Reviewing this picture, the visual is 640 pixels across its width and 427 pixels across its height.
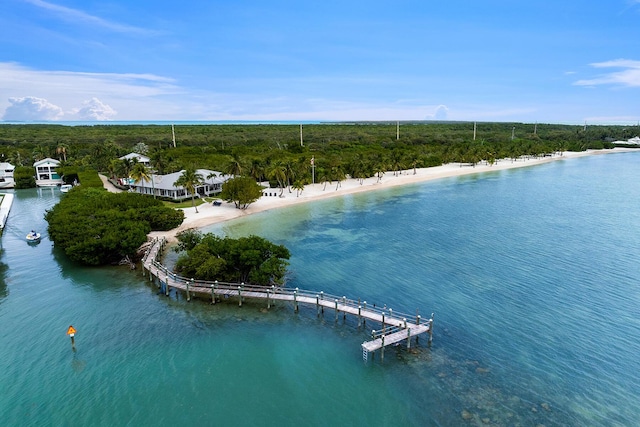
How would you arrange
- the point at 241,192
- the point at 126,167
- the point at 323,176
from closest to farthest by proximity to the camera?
the point at 241,192 < the point at 126,167 < the point at 323,176

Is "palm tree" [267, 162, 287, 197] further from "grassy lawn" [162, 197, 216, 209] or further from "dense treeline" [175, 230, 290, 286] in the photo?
"dense treeline" [175, 230, 290, 286]

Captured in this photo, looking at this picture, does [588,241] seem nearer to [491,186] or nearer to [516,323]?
[516,323]

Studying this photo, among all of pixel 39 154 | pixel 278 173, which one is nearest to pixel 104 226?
pixel 278 173

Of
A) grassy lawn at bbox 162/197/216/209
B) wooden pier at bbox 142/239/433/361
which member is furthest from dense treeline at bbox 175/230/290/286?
grassy lawn at bbox 162/197/216/209

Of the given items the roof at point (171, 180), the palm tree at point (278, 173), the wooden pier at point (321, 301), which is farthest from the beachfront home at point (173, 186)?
the wooden pier at point (321, 301)

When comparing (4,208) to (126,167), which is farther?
(126,167)

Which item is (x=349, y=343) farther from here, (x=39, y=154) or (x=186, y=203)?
(x=39, y=154)
